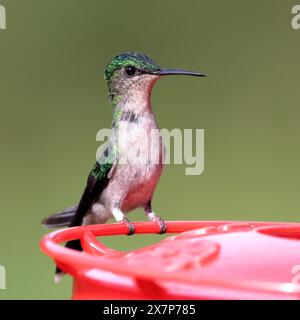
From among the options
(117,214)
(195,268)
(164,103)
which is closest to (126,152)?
(117,214)

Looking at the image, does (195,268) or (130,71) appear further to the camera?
(130,71)

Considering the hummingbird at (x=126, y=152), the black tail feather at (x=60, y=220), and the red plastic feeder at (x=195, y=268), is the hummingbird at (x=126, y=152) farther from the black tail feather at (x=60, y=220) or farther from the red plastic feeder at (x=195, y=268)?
the red plastic feeder at (x=195, y=268)

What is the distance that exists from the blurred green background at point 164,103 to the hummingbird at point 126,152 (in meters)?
1.83

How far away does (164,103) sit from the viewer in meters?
5.70

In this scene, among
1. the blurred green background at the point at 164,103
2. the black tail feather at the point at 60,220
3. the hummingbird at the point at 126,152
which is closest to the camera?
the hummingbird at the point at 126,152

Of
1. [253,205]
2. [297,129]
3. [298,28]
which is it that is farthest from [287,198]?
[298,28]

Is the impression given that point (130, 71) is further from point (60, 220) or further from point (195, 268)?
point (195, 268)

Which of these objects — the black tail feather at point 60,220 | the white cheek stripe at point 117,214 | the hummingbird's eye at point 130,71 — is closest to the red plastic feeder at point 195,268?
the white cheek stripe at point 117,214

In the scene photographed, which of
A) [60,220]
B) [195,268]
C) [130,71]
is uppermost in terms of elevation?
[130,71]

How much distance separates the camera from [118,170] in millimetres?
2605

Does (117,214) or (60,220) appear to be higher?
(117,214)

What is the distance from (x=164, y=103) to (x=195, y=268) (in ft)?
14.5

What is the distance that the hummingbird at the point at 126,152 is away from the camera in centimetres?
256

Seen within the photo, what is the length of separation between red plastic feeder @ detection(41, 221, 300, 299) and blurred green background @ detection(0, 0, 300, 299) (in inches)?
120
